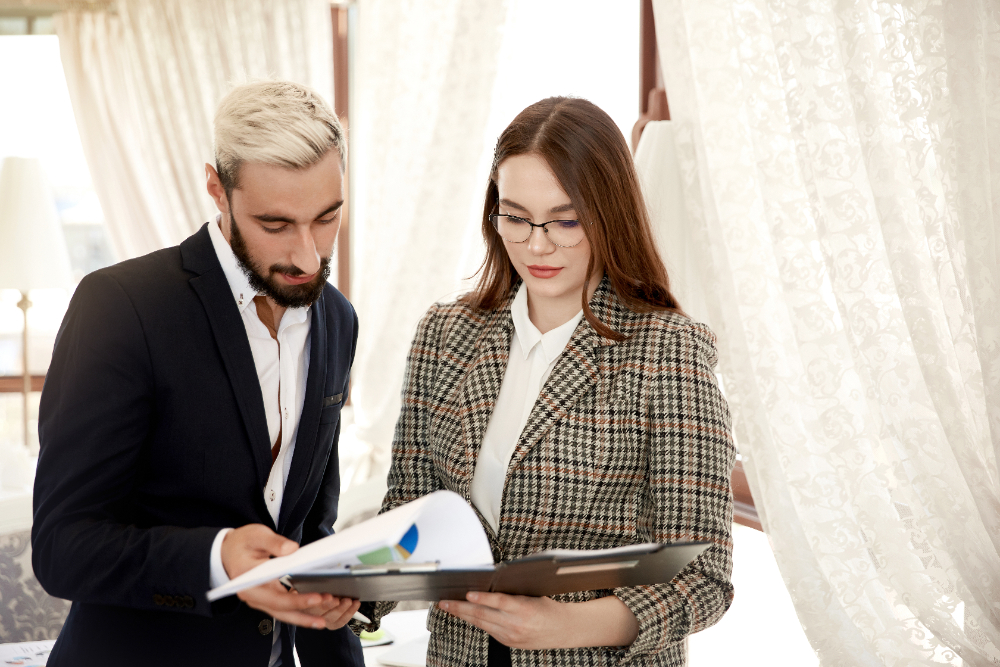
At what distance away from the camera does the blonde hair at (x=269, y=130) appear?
1.44 m

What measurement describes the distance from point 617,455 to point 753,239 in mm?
842

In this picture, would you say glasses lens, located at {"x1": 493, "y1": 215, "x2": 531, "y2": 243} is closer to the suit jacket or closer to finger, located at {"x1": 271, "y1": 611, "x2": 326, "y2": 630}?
the suit jacket

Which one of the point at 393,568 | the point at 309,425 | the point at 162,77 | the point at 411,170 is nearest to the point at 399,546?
the point at 393,568

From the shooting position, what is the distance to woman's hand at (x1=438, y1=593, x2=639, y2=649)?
1.34 metres

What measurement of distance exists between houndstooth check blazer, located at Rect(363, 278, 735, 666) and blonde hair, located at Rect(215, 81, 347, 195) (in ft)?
1.79

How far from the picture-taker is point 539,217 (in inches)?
63.0

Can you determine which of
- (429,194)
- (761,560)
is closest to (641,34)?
(429,194)

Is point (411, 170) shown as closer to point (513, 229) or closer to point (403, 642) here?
point (403, 642)

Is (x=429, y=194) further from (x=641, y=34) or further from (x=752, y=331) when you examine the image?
(x=752, y=331)

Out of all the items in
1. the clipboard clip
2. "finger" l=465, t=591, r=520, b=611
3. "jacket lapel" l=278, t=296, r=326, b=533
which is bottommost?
"finger" l=465, t=591, r=520, b=611

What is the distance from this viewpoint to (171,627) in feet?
4.84

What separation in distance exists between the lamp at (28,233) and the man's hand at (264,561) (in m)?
3.23

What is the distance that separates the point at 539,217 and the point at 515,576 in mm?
685

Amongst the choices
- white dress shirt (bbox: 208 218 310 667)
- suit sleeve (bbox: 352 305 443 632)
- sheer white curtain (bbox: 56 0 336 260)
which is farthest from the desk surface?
sheer white curtain (bbox: 56 0 336 260)
